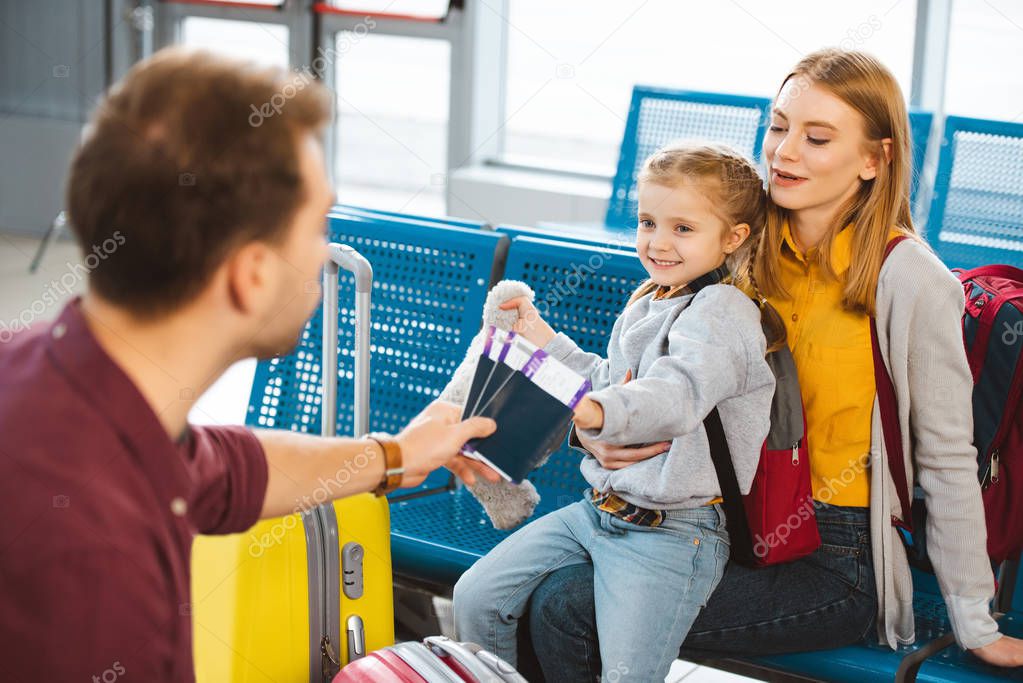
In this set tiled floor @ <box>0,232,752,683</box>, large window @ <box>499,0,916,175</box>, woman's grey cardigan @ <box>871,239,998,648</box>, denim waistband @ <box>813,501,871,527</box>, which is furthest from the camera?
large window @ <box>499,0,916,175</box>

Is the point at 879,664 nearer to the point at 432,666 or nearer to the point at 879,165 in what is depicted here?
the point at 432,666

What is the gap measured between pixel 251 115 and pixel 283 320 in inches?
9.9

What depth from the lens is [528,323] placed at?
225 cm

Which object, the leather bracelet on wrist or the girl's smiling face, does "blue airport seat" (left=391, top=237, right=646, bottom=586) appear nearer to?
the girl's smiling face

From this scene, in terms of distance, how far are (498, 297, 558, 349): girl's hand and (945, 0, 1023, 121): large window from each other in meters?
3.68

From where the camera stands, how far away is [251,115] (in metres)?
1.16

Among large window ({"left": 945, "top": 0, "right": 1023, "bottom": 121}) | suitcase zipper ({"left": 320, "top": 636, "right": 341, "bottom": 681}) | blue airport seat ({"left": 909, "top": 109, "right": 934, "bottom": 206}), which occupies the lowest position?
suitcase zipper ({"left": 320, "top": 636, "right": 341, "bottom": 681})

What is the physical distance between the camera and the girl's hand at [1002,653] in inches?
77.0

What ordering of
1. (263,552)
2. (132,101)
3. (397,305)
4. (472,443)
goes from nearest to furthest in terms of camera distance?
(132,101)
(472,443)
(263,552)
(397,305)

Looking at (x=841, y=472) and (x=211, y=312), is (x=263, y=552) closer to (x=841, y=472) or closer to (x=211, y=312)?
(x=211, y=312)

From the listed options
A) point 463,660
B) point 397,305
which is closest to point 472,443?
point 463,660

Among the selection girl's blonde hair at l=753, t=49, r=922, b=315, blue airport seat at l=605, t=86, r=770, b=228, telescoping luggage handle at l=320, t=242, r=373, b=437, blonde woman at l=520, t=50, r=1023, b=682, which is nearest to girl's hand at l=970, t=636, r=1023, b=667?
blonde woman at l=520, t=50, r=1023, b=682

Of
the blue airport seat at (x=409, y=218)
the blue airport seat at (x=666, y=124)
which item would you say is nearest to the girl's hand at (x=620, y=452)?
the blue airport seat at (x=409, y=218)

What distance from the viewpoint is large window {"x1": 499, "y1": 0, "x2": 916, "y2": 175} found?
5.71 m
